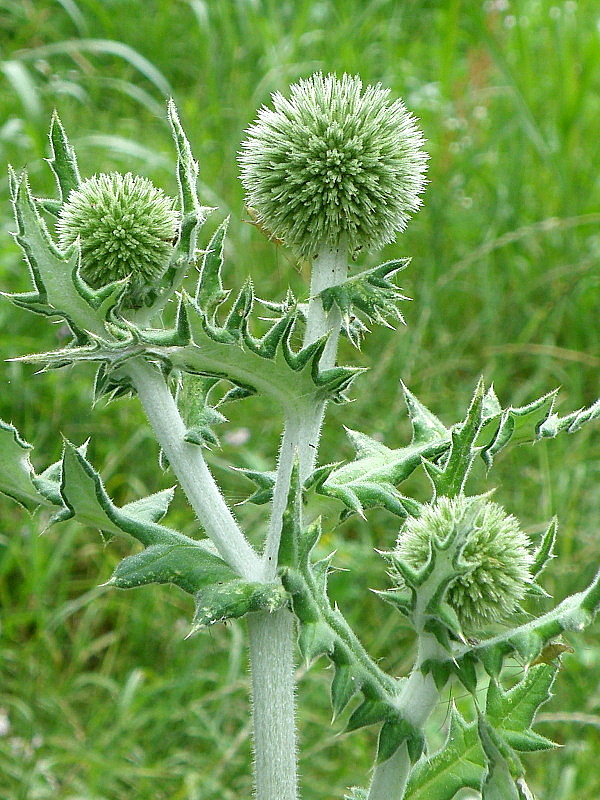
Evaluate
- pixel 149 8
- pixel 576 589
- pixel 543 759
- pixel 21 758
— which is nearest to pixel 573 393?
pixel 576 589

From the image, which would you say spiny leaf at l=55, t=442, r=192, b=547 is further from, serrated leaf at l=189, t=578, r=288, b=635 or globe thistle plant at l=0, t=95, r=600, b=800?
serrated leaf at l=189, t=578, r=288, b=635

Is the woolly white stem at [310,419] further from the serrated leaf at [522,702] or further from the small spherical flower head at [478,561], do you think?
the serrated leaf at [522,702]

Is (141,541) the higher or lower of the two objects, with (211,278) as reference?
lower

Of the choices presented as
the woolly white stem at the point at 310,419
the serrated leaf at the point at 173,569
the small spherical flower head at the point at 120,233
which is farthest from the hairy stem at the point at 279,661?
the small spherical flower head at the point at 120,233

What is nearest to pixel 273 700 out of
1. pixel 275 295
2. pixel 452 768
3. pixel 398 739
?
pixel 398 739

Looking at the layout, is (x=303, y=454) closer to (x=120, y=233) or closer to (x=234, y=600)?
(x=234, y=600)

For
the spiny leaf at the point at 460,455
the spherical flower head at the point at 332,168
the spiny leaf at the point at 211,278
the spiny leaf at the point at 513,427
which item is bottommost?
the spiny leaf at the point at 460,455
